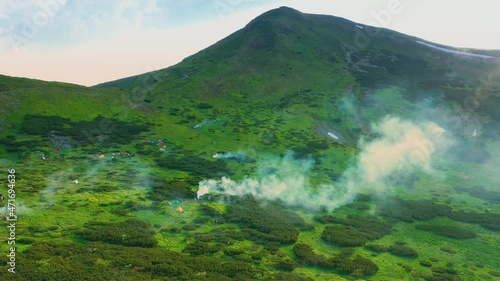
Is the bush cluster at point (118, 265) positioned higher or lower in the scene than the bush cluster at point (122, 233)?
lower

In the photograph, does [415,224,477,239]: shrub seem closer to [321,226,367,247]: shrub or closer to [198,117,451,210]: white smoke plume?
[321,226,367,247]: shrub

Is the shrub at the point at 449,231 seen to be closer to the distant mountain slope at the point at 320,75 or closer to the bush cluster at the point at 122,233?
the bush cluster at the point at 122,233

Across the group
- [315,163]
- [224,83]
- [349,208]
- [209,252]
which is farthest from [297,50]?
[209,252]

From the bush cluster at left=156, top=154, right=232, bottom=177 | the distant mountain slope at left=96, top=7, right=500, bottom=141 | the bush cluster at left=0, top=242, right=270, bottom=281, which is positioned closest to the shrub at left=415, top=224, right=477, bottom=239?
the bush cluster at left=0, top=242, right=270, bottom=281

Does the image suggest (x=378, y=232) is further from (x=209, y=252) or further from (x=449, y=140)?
(x=449, y=140)

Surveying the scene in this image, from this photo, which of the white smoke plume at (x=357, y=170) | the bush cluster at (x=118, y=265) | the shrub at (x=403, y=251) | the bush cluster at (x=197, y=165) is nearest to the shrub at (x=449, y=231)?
the shrub at (x=403, y=251)

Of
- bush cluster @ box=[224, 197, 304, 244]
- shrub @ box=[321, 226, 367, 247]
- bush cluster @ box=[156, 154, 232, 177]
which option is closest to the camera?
bush cluster @ box=[224, 197, 304, 244]

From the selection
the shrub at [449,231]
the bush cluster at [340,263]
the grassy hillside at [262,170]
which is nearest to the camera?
the bush cluster at [340,263]
